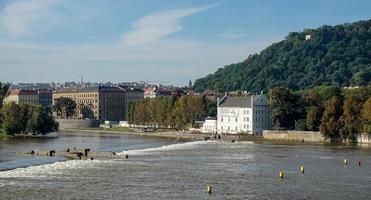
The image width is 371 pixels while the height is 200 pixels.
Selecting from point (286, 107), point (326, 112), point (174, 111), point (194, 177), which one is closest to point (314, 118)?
point (326, 112)

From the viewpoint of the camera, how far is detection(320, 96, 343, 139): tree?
109 metres

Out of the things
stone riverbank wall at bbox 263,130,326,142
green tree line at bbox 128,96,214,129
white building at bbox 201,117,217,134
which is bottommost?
stone riverbank wall at bbox 263,130,326,142

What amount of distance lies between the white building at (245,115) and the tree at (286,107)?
8.20m

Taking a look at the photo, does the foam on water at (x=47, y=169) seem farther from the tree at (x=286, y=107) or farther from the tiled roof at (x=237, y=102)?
the tiled roof at (x=237, y=102)

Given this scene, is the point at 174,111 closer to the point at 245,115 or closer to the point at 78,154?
the point at 245,115

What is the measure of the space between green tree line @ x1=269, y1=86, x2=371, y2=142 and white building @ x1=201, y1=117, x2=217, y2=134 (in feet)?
55.1

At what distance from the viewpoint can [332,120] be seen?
4284 inches

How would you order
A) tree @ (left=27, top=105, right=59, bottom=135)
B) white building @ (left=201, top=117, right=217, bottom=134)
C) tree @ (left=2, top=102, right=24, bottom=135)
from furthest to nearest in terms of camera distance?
white building @ (left=201, top=117, right=217, bottom=134) < tree @ (left=27, top=105, right=59, bottom=135) < tree @ (left=2, top=102, right=24, bottom=135)

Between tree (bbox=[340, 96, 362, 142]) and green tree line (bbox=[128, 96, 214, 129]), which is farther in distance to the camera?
green tree line (bbox=[128, 96, 214, 129])

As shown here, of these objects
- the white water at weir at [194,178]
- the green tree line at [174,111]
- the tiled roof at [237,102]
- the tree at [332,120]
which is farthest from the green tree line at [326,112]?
the green tree line at [174,111]

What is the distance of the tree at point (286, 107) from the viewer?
422 ft

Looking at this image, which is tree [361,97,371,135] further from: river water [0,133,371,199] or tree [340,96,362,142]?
river water [0,133,371,199]

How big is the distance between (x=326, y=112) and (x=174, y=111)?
5515 cm

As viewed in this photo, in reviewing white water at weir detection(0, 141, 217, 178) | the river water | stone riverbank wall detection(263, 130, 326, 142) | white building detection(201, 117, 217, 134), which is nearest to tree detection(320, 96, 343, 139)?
stone riverbank wall detection(263, 130, 326, 142)
